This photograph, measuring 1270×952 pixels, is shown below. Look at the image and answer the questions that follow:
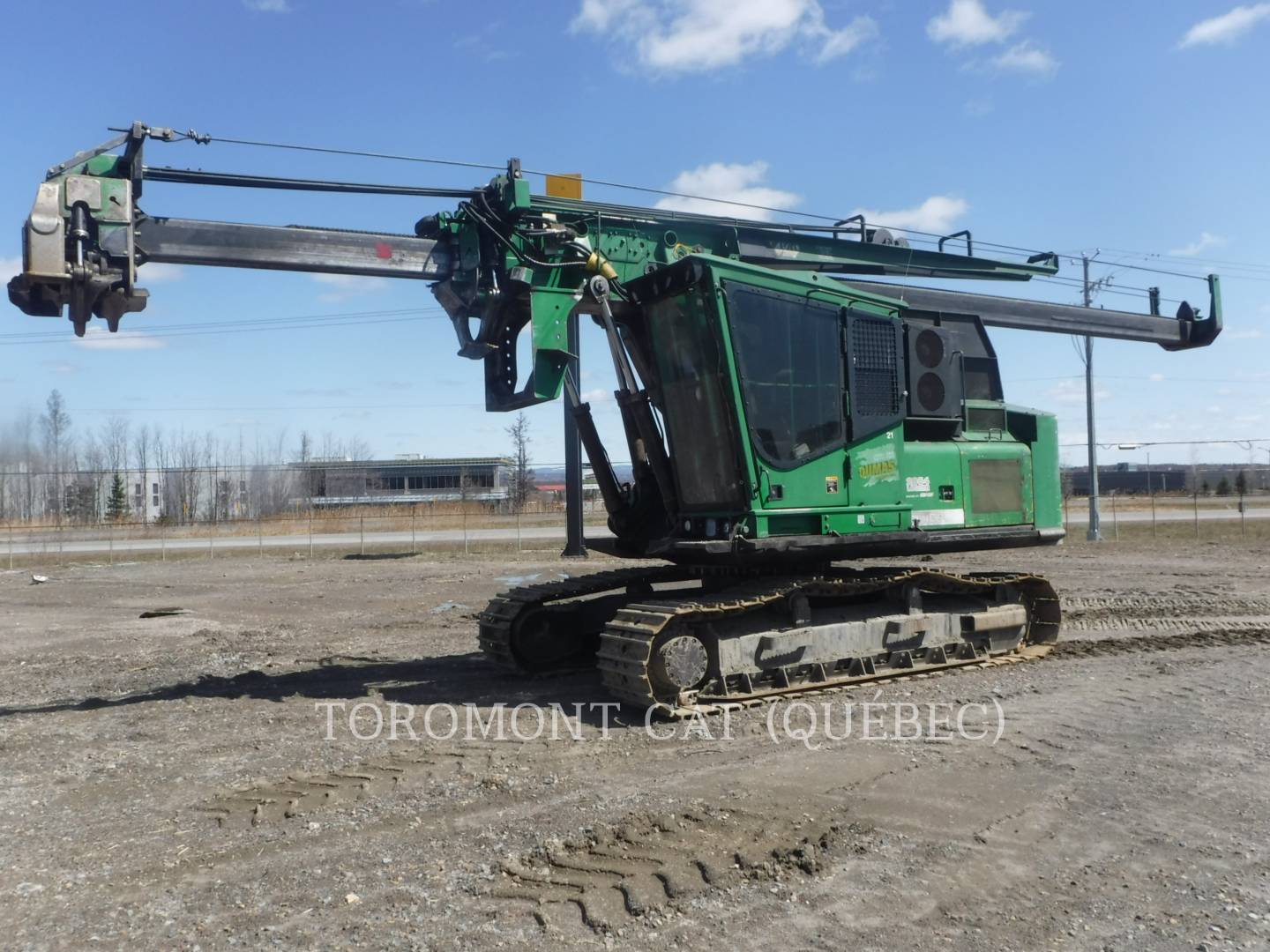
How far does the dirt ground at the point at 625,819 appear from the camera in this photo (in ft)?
14.2

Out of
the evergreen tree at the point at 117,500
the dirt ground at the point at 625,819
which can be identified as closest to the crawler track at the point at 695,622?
the dirt ground at the point at 625,819

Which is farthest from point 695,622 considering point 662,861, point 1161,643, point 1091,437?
point 1091,437

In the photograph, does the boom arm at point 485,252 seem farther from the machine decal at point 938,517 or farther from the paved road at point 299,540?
the paved road at point 299,540

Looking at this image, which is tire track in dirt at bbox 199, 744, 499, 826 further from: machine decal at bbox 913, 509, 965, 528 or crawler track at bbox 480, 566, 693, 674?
machine decal at bbox 913, 509, 965, 528

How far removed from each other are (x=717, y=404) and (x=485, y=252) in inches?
91.2

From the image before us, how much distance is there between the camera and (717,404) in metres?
8.43

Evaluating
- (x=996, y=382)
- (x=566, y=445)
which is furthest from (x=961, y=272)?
(x=566, y=445)

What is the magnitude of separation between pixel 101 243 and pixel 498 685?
15.8 ft

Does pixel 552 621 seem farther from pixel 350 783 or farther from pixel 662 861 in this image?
pixel 662 861

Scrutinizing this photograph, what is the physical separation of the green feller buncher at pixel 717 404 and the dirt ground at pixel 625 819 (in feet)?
1.89

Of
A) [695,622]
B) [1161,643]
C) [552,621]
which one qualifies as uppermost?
[695,622]

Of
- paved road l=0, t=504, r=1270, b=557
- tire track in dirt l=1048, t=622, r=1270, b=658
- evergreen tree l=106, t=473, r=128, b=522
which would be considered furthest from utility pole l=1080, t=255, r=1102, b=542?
evergreen tree l=106, t=473, r=128, b=522

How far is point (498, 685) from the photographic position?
9.30 meters

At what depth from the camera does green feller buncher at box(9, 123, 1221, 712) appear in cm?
777
